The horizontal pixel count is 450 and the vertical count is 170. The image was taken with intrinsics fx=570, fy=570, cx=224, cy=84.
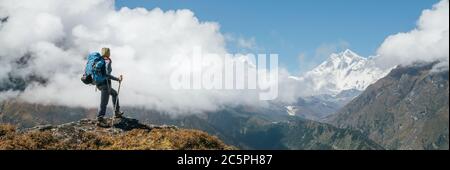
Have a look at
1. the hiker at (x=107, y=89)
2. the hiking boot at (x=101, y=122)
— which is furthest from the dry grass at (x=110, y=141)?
the hiker at (x=107, y=89)

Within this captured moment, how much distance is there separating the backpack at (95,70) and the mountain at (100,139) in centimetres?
256

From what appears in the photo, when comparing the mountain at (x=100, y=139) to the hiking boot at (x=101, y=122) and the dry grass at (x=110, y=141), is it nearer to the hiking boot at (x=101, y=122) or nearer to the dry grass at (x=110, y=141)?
the dry grass at (x=110, y=141)

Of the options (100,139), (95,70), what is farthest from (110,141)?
(95,70)

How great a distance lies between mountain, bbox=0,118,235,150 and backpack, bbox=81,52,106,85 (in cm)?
256

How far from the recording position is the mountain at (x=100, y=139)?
83.7ft

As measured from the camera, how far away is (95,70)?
29.8m

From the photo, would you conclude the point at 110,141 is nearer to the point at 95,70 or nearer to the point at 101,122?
the point at 101,122

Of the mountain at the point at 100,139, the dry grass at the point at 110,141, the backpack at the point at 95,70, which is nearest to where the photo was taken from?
the dry grass at the point at 110,141

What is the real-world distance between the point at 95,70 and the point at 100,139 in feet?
13.9

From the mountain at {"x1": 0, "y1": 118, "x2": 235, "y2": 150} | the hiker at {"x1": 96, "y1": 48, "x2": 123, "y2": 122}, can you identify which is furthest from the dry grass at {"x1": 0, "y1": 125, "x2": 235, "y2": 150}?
the hiker at {"x1": 96, "y1": 48, "x2": 123, "y2": 122}
